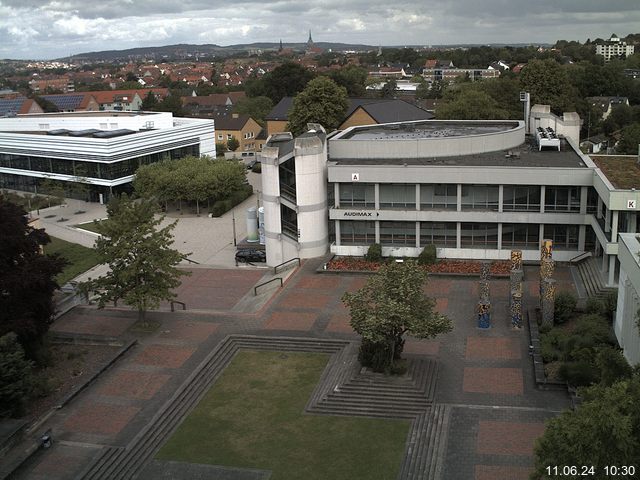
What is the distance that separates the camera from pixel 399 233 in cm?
4275

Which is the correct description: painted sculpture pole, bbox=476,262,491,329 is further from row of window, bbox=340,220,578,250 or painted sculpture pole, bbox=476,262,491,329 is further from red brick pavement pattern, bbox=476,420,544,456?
row of window, bbox=340,220,578,250

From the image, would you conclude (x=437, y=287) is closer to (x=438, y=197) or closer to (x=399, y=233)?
(x=399, y=233)

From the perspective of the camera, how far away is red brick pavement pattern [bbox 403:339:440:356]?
29.8m

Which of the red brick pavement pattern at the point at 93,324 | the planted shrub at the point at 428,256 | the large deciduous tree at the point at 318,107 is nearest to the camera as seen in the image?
the red brick pavement pattern at the point at 93,324

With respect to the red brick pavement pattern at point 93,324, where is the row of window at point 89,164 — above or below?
above

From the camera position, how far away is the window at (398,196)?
42.1 m

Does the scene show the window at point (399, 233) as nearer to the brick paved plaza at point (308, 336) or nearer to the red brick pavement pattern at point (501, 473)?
the brick paved plaza at point (308, 336)

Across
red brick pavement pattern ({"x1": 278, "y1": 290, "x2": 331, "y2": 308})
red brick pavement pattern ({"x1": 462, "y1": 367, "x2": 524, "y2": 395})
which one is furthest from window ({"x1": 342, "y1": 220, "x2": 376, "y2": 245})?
red brick pavement pattern ({"x1": 462, "y1": 367, "x2": 524, "y2": 395})

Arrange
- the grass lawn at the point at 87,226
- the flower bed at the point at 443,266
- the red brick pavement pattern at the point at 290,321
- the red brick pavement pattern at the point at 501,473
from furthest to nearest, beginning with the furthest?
the grass lawn at the point at 87,226 < the flower bed at the point at 443,266 < the red brick pavement pattern at the point at 290,321 < the red brick pavement pattern at the point at 501,473

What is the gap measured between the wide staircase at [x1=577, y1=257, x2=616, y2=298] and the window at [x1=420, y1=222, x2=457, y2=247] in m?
7.24

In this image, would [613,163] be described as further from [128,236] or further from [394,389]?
[128,236]

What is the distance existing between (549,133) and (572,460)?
38.7m

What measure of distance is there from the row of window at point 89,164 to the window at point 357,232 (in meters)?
30.7

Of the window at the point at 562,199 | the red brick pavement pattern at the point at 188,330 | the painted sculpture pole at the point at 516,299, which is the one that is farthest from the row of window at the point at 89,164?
the painted sculpture pole at the point at 516,299
